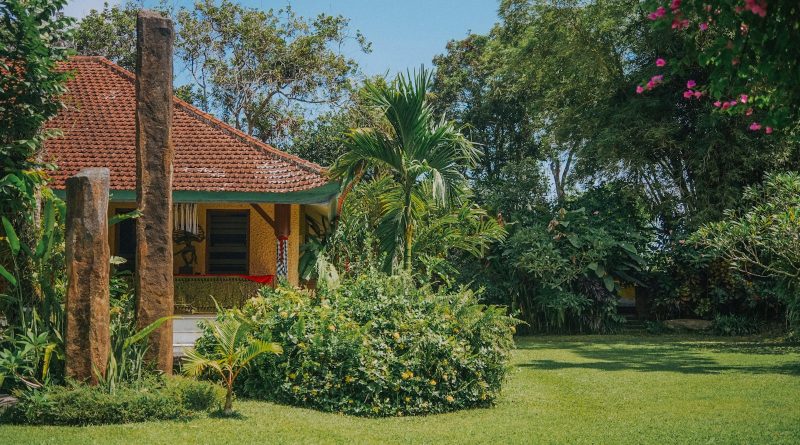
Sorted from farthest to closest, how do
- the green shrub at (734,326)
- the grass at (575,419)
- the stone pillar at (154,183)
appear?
1. the green shrub at (734,326)
2. the stone pillar at (154,183)
3. the grass at (575,419)

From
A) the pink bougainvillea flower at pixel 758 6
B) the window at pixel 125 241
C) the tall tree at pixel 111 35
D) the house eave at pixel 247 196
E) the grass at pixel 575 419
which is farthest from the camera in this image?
the tall tree at pixel 111 35

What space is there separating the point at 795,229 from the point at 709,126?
23.2 feet

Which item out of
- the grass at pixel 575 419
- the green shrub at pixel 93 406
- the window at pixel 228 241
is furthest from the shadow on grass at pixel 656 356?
the green shrub at pixel 93 406

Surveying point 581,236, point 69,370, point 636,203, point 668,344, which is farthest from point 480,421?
point 636,203

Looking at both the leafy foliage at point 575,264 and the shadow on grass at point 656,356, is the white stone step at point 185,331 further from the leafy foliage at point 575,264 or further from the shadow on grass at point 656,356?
the leafy foliage at point 575,264

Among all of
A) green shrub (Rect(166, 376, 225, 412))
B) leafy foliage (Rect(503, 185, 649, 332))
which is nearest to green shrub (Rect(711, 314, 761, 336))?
leafy foliage (Rect(503, 185, 649, 332))

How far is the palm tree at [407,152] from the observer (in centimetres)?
1177

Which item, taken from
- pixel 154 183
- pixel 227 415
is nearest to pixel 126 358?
pixel 227 415

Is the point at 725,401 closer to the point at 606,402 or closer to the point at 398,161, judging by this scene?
the point at 606,402

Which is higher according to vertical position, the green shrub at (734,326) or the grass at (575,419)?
the green shrub at (734,326)

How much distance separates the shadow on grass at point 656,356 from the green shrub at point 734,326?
2498mm

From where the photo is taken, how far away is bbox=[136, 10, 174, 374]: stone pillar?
8781 mm

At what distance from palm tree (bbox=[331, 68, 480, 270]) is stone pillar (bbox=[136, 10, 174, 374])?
3.49m

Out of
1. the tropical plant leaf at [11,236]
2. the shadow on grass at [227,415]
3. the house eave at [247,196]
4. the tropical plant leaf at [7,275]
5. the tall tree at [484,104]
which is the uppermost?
the tall tree at [484,104]
